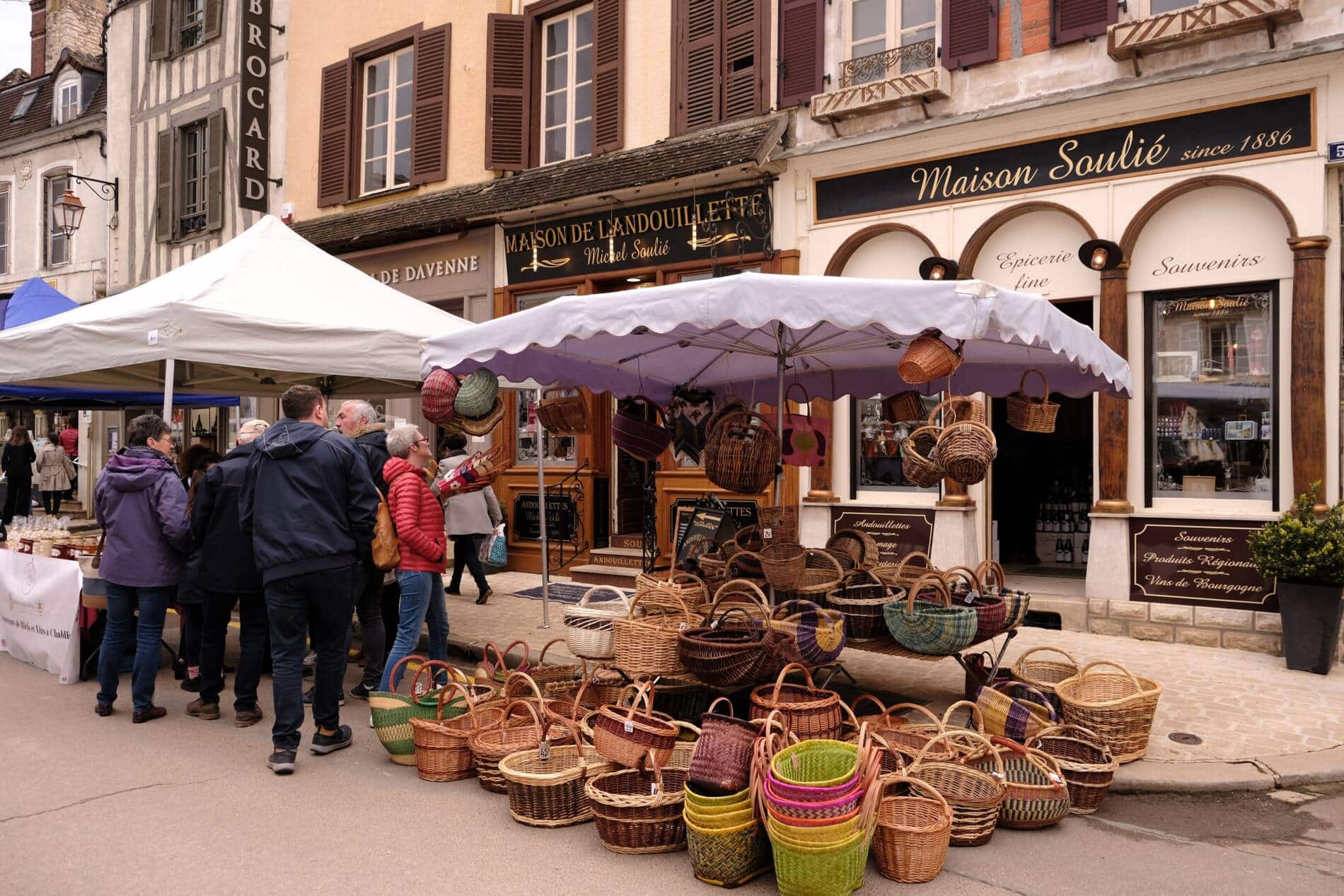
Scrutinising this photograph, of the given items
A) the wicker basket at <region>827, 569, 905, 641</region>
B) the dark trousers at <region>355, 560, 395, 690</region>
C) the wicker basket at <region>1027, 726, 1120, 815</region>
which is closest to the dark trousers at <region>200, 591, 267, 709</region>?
the dark trousers at <region>355, 560, 395, 690</region>

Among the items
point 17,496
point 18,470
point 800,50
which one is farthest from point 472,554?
point 17,496

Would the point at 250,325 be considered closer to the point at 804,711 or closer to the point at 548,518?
the point at 804,711

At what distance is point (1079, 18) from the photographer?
8.11 m

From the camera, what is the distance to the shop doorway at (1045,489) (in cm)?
1082

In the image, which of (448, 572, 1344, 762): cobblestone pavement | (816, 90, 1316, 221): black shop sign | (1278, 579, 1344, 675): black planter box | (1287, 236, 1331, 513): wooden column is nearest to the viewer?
(448, 572, 1344, 762): cobblestone pavement

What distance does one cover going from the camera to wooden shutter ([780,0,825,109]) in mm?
9547

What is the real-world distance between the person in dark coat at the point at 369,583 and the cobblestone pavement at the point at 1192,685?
1.28m

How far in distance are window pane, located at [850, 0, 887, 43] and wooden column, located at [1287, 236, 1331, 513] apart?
4.21 metres

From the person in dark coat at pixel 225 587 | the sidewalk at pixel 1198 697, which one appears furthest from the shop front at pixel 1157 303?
the person in dark coat at pixel 225 587

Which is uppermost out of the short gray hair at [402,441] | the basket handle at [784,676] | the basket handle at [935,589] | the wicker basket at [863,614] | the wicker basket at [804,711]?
the short gray hair at [402,441]

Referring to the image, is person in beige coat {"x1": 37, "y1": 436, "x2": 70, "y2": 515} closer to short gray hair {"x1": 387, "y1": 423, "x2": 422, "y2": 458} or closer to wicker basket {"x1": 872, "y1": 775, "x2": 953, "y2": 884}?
short gray hair {"x1": 387, "y1": 423, "x2": 422, "y2": 458}

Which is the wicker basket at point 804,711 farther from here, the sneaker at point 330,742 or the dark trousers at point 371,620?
the dark trousers at point 371,620

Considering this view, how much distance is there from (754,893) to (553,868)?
2.43 ft

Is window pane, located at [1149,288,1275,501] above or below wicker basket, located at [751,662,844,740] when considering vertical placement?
above
